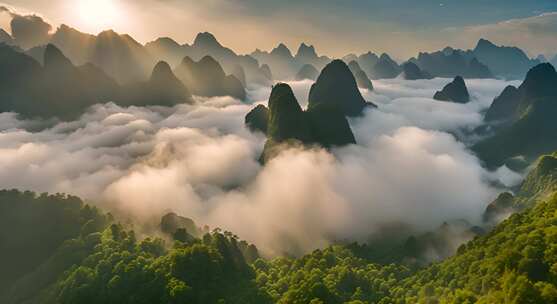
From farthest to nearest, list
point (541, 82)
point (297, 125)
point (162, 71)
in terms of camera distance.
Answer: point (162, 71) < point (541, 82) < point (297, 125)

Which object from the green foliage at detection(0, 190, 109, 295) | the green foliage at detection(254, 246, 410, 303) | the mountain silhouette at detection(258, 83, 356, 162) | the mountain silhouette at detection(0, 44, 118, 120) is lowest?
the green foliage at detection(254, 246, 410, 303)

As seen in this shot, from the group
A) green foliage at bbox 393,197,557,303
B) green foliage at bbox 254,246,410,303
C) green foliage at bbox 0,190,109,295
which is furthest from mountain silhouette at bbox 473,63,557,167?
green foliage at bbox 0,190,109,295

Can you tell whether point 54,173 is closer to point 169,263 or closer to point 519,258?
point 169,263

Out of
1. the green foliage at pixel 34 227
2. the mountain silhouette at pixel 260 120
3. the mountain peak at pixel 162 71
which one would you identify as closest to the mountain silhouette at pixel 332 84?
the mountain silhouette at pixel 260 120

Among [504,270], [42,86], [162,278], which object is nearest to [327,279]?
[162,278]

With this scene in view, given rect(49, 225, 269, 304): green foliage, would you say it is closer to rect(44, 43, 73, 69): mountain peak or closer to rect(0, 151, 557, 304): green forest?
A: rect(0, 151, 557, 304): green forest

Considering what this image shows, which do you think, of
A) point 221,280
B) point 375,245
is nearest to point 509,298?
point 221,280

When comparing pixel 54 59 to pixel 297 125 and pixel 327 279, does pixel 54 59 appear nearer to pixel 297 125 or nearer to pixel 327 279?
pixel 297 125

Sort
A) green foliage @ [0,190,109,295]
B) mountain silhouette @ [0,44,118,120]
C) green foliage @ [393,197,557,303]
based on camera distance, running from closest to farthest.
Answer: green foliage @ [393,197,557,303]
green foliage @ [0,190,109,295]
mountain silhouette @ [0,44,118,120]
